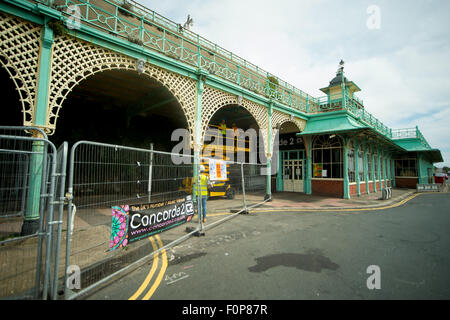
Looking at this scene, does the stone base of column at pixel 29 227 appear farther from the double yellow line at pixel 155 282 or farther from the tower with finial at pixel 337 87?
the tower with finial at pixel 337 87

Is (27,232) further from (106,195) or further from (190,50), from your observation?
(190,50)

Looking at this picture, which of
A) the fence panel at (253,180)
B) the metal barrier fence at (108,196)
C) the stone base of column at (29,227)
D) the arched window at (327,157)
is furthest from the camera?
the arched window at (327,157)

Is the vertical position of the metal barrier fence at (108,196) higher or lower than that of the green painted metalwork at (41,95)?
lower

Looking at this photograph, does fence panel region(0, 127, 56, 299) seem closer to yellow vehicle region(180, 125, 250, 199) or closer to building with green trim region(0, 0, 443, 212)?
building with green trim region(0, 0, 443, 212)

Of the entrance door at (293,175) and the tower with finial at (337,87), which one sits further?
the tower with finial at (337,87)

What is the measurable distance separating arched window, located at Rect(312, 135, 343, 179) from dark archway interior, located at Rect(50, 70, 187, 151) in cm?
949

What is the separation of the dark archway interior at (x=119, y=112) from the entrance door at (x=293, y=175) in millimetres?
8478

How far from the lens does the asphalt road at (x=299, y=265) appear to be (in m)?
2.83

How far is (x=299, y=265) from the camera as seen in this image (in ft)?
12.0

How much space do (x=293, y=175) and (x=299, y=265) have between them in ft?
39.8

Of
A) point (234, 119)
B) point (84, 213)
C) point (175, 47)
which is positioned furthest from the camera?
point (234, 119)

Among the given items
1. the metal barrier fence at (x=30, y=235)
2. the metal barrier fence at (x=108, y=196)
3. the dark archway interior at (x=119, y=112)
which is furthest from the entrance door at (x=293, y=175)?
the metal barrier fence at (x=30, y=235)

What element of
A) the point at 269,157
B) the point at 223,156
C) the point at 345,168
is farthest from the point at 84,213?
the point at 345,168
